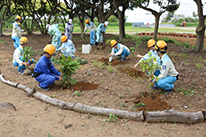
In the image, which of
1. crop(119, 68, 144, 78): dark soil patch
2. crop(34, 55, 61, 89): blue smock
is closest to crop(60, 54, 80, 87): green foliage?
crop(34, 55, 61, 89): blue smock

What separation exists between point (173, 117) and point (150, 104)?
2.28 feet

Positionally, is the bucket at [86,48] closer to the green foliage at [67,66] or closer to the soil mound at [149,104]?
the green foliage at [67,66]

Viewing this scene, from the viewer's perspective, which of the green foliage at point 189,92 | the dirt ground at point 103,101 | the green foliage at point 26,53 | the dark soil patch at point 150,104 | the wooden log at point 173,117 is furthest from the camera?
the green foliage at point 26,53

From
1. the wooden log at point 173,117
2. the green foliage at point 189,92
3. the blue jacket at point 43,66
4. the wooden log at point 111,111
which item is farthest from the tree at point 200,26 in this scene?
the blue jacket at point 43,66

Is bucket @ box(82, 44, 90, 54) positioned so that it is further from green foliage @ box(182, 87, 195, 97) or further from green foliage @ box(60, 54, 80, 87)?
green foliage @ box(182, 87, 195, 97)

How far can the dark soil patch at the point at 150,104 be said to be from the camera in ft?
13.8

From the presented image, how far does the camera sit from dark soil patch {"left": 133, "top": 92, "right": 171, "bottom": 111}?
13.8ft

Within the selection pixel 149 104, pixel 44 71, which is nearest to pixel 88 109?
pixel 149 104

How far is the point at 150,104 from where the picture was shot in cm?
431

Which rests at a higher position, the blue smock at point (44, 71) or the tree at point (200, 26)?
the tree at point (200, 26)

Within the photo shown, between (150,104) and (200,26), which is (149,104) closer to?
(150,104)

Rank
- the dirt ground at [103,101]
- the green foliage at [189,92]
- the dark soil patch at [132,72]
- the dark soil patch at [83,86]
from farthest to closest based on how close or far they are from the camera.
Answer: the dark soil patch at [132,72], the dark soil patch at [83,86], the green foliage at [189,92], the dirt ground at [103,101]

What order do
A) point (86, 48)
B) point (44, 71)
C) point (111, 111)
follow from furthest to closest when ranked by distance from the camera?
point (86, 48) → point (44, 71) → point (111, 111)

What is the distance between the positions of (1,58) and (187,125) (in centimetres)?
853
